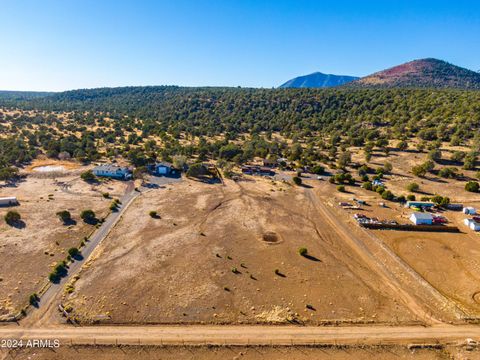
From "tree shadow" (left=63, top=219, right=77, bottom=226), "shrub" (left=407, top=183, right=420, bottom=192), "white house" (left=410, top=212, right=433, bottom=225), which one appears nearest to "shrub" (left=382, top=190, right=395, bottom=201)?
"shrub" (left=407, top=183, right=420, bottom=192)

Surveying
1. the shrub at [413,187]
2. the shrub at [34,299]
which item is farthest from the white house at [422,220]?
the shrub at [34,299]

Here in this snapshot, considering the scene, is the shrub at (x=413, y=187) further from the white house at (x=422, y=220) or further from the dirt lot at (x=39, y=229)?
the dirt lot at (x=39, y=229)

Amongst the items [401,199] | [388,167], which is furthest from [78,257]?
[388,167]

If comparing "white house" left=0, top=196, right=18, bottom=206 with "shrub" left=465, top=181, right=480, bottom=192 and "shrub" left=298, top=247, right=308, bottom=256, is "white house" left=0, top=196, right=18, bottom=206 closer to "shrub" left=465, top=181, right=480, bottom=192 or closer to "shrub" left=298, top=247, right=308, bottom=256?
"shrub" left=298, top=247, right=308, bottom=256

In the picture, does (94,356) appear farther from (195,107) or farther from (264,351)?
(195,107)

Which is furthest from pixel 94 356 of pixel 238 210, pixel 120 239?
pixel 238 210

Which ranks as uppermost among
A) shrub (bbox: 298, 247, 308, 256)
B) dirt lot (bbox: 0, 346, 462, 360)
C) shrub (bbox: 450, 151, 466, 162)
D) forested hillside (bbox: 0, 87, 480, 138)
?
forested hillside (bbox: 0, 87, 480, 138)
